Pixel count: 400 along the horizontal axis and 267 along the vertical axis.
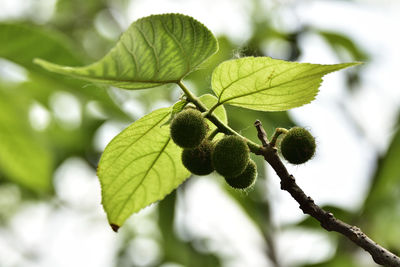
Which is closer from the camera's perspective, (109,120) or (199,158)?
(199,158)

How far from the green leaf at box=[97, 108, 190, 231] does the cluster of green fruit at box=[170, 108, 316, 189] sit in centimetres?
11

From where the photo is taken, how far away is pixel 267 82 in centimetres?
134

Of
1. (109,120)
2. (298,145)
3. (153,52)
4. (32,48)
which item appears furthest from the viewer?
(109,120)

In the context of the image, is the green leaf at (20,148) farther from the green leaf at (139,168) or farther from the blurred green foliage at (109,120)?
the green leaf at (139,168)

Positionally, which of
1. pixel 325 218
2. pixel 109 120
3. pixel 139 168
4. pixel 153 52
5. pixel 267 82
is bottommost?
pixel 109 120

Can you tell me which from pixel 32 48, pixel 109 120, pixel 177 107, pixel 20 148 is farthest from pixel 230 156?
pixel 109 120

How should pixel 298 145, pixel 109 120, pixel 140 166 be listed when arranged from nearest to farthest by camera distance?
pixel 298 145, pixel 140 166, pixel 109 120

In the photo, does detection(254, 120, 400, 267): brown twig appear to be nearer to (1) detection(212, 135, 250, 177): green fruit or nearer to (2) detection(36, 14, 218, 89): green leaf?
(1) detection(212, 135, 250, 177): green fruit

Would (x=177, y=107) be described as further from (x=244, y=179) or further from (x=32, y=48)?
(x=32, y=48)

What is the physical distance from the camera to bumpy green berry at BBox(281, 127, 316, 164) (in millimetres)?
1438

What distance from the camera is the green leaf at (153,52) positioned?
120 cm

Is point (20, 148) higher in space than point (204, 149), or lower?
lower

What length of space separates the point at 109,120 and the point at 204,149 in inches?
114

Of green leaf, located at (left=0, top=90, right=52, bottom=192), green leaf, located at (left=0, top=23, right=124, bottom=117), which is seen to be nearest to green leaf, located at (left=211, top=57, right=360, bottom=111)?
green leaf, located at (left=0, top=23, right=124, bottom=117)
